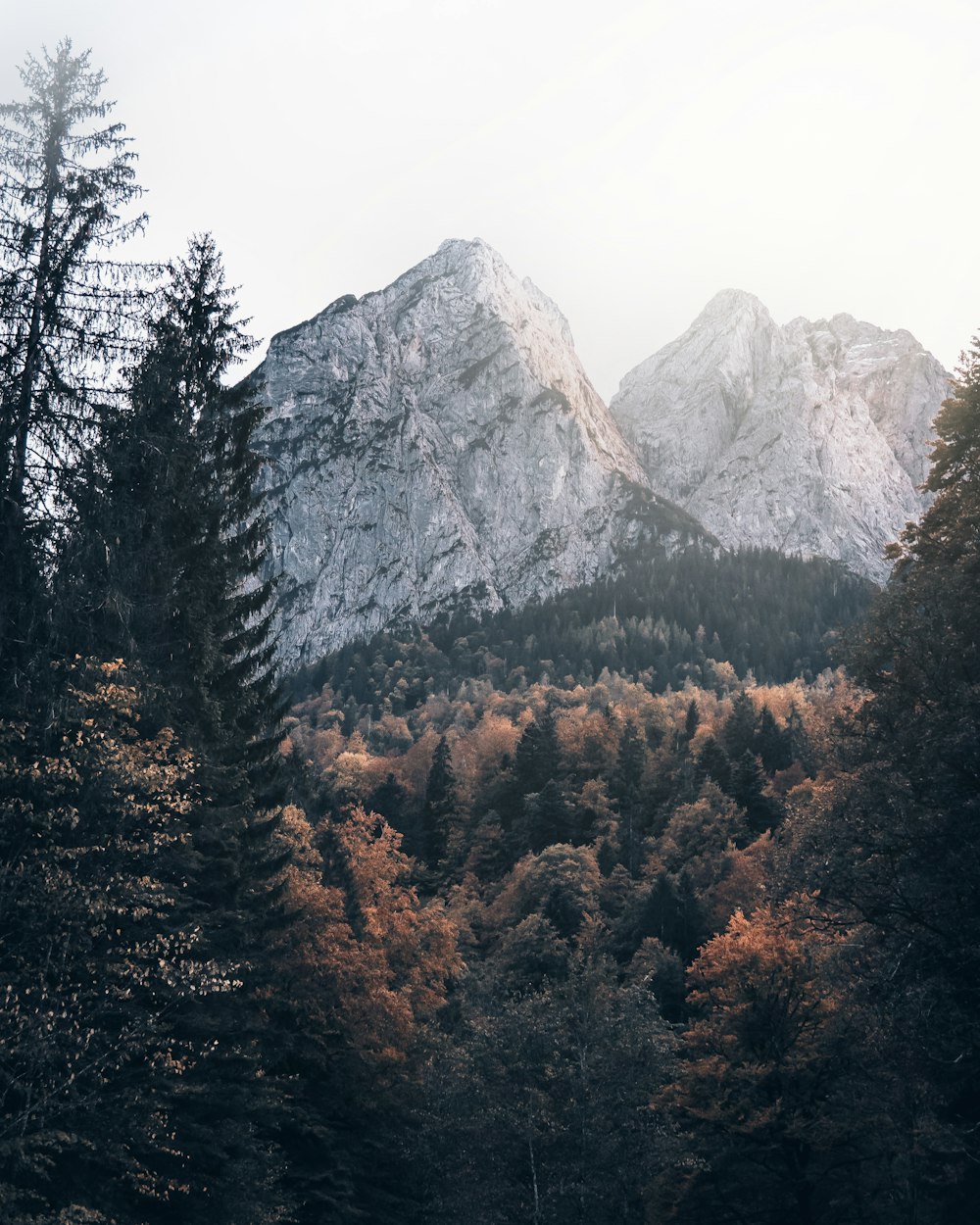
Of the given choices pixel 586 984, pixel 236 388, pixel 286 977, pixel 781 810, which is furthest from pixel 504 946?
pixel 236 388

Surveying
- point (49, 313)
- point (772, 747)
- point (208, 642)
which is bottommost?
point (772, 747)

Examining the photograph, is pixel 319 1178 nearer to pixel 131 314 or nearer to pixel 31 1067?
pixel 31 1067

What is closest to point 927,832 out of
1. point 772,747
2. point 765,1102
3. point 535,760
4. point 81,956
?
point 81,956

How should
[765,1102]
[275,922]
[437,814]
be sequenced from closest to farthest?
[275,922]
[765,1102]
[437,814]

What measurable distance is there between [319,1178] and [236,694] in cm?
1597

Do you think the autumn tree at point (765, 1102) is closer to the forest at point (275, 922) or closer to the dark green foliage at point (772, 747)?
the forest at point (275, 922)

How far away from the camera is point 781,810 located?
76.6 metres

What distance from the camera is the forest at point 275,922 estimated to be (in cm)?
1802

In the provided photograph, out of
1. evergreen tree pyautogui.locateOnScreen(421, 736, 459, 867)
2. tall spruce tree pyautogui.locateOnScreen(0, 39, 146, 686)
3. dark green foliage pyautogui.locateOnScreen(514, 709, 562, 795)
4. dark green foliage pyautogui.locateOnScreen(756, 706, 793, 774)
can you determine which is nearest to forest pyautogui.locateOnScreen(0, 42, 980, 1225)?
tall spruce tree pyautogui.locateOnScreen(0, 39, 146, 686)

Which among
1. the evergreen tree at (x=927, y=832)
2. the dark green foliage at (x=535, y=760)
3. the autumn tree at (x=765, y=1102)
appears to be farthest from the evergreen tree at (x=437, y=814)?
the evergreen tree at (x=927, y=832)

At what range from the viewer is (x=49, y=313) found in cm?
1950

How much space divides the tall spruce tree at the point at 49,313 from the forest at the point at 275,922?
0.06 metres

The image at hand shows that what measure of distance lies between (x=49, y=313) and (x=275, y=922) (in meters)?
19.6

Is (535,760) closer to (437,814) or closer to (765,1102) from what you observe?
(437,814)
